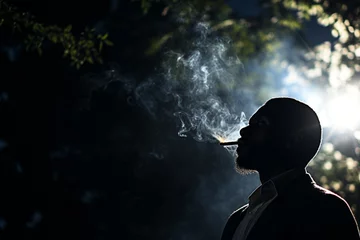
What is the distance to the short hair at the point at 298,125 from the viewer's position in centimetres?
284

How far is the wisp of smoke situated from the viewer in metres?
4.85

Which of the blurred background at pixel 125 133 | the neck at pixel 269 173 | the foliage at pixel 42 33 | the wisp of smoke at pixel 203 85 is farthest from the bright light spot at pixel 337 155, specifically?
the neck at pixel 269 173

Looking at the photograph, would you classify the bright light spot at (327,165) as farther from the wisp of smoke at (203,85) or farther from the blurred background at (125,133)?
the wisp of smoke at (203,85)

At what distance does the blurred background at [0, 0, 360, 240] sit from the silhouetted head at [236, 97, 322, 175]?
17.0ft

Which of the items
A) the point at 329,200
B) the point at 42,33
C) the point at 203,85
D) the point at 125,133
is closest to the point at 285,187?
the point at 329,200

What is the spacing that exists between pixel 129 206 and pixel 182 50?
5299mm

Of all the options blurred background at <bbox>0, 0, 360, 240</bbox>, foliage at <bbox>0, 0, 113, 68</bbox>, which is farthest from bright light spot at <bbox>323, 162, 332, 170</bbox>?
foliage at <bbox>0, 0, 113, 68</bbox>

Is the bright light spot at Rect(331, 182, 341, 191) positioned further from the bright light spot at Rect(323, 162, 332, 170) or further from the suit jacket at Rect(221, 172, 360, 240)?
the suit jacket at Rect(221, 172, 360, 240)

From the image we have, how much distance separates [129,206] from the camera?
10.8 m

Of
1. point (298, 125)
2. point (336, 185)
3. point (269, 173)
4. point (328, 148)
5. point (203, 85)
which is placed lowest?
point (336, 185)

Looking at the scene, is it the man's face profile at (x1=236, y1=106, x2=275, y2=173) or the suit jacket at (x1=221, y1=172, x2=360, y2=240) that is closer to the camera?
the suit jacket at (x1=221, y1=172, x2=360, y2=240)

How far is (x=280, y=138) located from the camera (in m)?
2.88

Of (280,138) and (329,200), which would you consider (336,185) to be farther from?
(329,200)

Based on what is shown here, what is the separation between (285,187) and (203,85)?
11.2 ft
